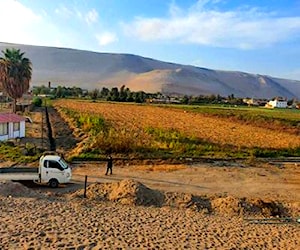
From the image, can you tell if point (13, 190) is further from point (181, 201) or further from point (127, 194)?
point (181, 201)

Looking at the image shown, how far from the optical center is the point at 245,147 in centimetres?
3512

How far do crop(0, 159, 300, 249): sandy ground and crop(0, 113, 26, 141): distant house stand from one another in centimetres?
1492

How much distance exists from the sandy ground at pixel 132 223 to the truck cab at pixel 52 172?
425mm

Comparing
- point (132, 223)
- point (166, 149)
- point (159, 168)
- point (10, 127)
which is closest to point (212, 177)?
point (159, 168)

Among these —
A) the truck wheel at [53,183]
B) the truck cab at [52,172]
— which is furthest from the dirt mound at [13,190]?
the truck wheel at [53,183]

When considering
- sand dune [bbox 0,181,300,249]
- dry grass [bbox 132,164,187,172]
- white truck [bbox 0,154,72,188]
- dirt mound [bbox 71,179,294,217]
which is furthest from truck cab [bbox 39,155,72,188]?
dry grass [bbox 132,164,187,172]

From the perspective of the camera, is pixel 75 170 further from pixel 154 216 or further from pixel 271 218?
pixel 271 218

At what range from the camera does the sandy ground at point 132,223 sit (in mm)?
11355

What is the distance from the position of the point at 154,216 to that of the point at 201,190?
6.79 meters

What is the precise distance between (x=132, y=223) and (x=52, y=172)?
313 inches

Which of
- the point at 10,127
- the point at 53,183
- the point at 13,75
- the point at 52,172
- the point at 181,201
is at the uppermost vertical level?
the point at 13,75

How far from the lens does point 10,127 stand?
115ft

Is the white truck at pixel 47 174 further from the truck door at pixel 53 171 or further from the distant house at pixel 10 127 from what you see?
the distant house at pixel 10 127

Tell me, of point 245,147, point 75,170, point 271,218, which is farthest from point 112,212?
point 245,147
